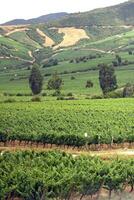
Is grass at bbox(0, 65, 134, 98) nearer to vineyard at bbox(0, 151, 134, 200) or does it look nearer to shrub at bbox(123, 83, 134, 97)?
shrub at bbox(123, 83, 134, 97)

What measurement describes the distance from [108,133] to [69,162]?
21.7 meters

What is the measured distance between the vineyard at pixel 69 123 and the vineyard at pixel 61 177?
1678 cm

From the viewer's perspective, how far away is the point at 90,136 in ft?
240

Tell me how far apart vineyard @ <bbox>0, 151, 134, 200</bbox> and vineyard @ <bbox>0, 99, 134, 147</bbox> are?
55.1ft

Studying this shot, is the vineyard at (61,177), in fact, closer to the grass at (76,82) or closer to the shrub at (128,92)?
the shrub at (128,92)

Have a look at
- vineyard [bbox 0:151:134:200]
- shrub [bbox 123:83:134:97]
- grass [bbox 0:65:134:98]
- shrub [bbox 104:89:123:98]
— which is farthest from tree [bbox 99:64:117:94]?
vineyard [bbox 0:151:134:200]

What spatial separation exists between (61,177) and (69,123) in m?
34.4

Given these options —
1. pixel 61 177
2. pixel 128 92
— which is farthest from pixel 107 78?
pixel 61 177

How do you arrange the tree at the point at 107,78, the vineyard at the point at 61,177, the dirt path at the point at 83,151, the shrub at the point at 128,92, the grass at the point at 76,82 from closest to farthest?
the vineyard at the point at 61,177 → the dirt path at the point at 83,151 → the shrub at the point at 128,92 → the tree at the point at 107,78 → the grass at the point at 76,82

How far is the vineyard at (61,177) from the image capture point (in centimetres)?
4669

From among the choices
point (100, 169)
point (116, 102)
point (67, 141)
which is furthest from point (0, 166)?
point (116, 102)

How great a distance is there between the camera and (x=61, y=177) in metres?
48.5

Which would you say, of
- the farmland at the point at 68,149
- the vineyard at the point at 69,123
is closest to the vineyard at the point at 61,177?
the farmland at the point at 68,149

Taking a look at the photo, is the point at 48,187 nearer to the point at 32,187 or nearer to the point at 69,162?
the point at 32,187
